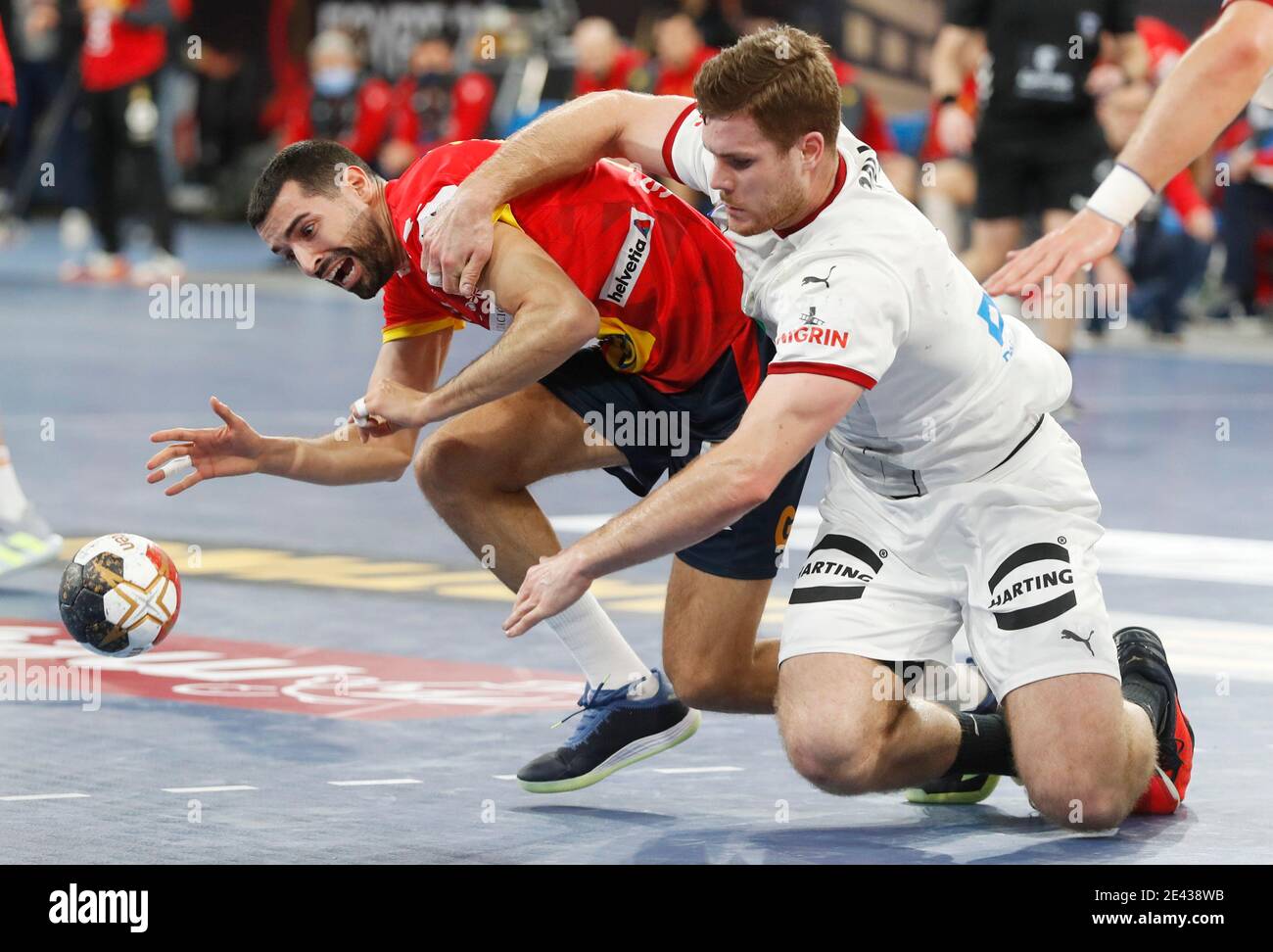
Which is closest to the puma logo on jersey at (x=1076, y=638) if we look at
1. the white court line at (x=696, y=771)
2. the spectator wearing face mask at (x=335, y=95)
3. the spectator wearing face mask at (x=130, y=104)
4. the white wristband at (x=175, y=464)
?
the white court line at (x=696, y=771)

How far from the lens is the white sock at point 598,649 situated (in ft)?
17.3

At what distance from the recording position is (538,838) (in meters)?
4.59

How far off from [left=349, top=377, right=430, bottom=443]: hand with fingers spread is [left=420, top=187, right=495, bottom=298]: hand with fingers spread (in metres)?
0.26

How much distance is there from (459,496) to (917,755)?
4.21ft

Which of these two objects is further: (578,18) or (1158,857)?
(578,18)

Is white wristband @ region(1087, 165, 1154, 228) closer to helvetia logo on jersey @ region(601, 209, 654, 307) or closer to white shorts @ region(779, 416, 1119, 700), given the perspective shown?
white shorts @ region(779, 416, 1119, 700)

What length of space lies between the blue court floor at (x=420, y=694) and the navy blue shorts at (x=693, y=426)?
506 mm

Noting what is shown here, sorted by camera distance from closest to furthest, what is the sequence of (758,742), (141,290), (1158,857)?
(1158,857)
(758,742)
(141,290)

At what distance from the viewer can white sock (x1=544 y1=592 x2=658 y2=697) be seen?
527 centimetres

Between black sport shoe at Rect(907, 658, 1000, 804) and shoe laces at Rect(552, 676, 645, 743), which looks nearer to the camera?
black sport shoe at Rect(907, 658, 1000, 804)

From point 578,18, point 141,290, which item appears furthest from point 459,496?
point 578,18

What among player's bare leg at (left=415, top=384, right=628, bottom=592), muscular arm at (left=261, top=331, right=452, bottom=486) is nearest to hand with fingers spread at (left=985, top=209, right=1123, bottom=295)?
player's bare leg at (left=415, top=384, right=628, bottom=592)

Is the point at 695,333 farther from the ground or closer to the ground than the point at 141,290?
farther from the ground

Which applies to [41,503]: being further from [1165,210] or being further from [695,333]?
[1165,210]
